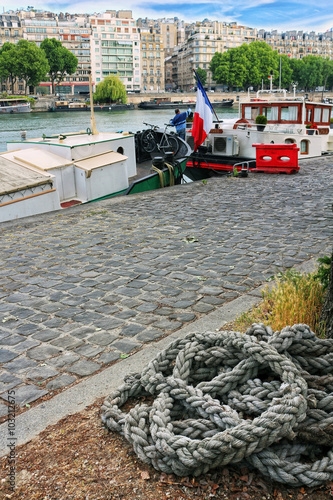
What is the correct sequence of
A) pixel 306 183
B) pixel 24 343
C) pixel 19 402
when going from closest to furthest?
pixel 19 402, pixel 24 343, pixel 306 183

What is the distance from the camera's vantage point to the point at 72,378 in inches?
142

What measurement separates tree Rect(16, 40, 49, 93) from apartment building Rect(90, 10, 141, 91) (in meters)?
37.4

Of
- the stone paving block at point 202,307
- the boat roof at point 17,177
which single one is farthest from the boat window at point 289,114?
the stone paving block at point 202,307

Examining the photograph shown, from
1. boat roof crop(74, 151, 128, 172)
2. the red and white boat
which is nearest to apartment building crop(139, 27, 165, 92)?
the red and white boat

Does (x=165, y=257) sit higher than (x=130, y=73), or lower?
lower

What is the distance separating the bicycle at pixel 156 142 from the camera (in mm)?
17578

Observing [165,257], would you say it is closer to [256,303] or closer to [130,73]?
[256,303]

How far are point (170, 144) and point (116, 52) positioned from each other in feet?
482

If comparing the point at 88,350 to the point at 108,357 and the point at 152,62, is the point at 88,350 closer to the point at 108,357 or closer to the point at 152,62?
the point at 108,357

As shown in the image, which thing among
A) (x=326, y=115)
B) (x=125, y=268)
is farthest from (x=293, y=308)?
(x=326, y=115)

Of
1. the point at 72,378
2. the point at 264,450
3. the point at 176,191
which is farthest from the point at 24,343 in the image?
the point at 176,191

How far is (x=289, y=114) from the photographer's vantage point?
1977 centimetres

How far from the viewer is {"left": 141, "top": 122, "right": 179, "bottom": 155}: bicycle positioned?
17578 millimetres

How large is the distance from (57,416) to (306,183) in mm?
11272
